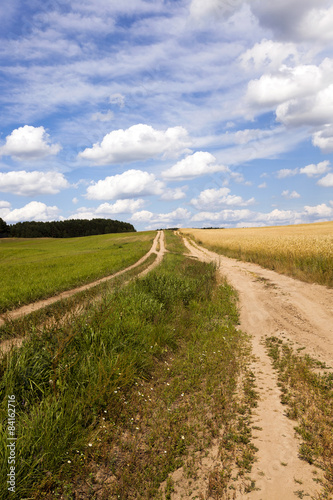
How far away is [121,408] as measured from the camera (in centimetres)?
493

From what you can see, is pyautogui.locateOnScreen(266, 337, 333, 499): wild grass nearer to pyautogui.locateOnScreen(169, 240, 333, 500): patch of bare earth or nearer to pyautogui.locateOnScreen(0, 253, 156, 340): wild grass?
pyautogui.locateOnScreen(169, 240, 333, 500): patch of bare earth

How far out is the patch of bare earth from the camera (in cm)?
339

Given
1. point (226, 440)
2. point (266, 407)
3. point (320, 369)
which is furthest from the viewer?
point (320, 369)

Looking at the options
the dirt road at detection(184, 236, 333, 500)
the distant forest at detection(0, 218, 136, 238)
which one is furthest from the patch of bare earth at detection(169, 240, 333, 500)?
the distant forest at detection(0, 218, 136, 238)

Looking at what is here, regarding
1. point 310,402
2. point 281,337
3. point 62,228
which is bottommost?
point 281,337

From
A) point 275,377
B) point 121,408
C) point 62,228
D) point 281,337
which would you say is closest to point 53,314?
point 121,408

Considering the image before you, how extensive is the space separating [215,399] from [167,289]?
6.46 meters

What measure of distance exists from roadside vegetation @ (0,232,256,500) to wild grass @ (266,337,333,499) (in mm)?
763

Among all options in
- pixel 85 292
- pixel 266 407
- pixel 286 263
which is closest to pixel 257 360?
pixel 266 407

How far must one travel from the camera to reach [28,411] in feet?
14.4

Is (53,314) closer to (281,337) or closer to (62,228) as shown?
(281,337)

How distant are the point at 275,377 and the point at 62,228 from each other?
14176 centimetres

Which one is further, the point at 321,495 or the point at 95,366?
the point at 95,366

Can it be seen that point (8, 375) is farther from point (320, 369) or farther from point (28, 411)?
point (320, 369)
